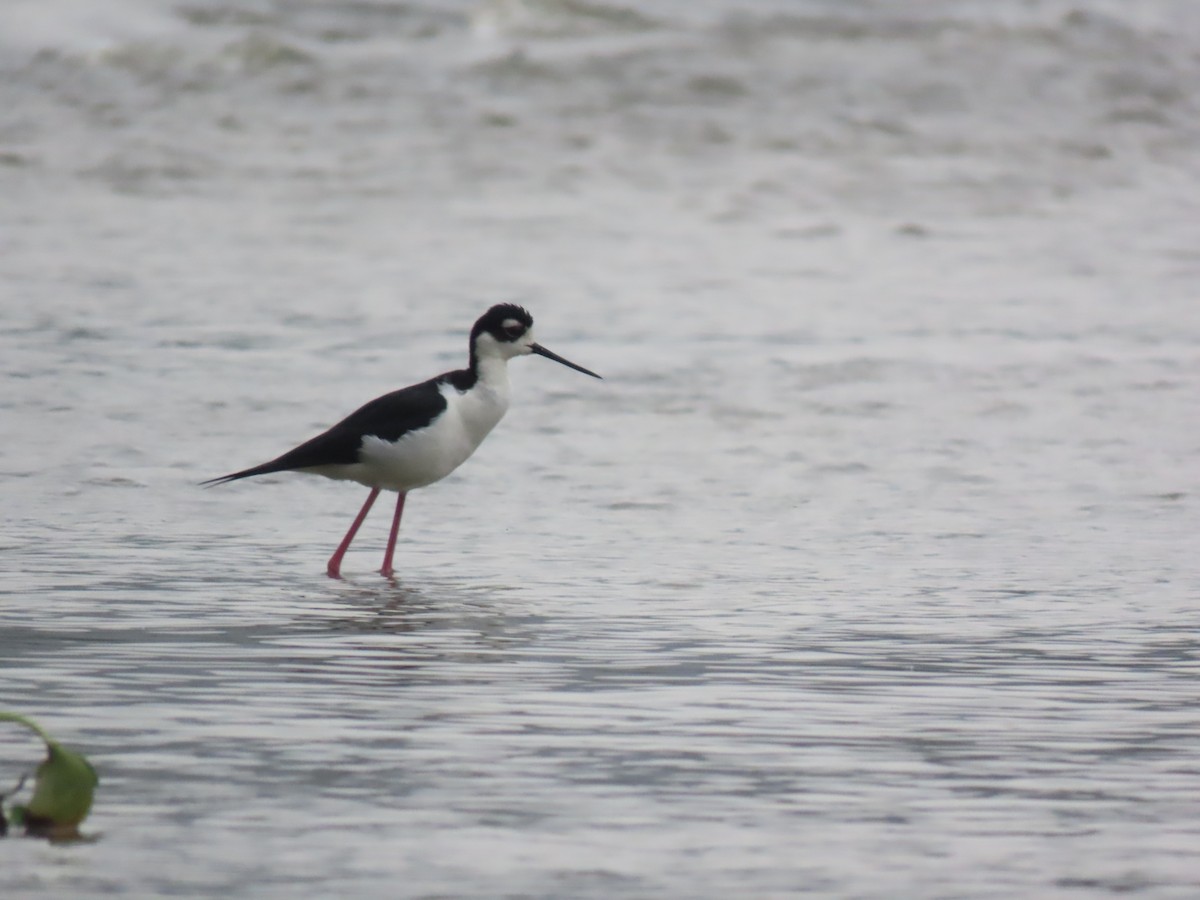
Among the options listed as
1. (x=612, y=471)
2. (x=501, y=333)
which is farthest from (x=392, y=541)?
(x=612, y=471)

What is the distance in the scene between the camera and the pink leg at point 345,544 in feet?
24.0

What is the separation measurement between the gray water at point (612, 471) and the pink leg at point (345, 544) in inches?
4.2

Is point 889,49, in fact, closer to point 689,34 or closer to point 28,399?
point 689,34

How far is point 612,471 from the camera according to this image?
9.39m

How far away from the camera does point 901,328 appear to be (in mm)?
13273

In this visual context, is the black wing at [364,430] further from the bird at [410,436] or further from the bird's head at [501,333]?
the bird's head at [501,333]

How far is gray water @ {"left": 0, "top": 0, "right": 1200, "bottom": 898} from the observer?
4.35 meters

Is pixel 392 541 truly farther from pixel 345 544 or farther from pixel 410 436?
pixel 410 436

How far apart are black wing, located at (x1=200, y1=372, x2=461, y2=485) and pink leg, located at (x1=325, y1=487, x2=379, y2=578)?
7.9 inches

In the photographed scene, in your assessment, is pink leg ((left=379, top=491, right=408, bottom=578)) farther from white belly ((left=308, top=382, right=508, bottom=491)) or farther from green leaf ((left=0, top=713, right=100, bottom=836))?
green leaf ((left=0, top=713, right=100, bottom=836))

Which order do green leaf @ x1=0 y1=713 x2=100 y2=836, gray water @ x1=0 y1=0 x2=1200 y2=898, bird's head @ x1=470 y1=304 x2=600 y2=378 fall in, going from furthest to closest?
bird's head @ x1=470 y1=304 x2=600 y2=378, gray water @ x1=0 y1=0 x2=1200 y2=898, green leaf @ x1=0 y1=713 x2=100 y2=836

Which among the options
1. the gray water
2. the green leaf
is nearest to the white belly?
the gray water

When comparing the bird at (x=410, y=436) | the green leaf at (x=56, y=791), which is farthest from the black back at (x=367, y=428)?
the green leaf at (x=56, y=791)

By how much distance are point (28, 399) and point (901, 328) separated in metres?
5.17
